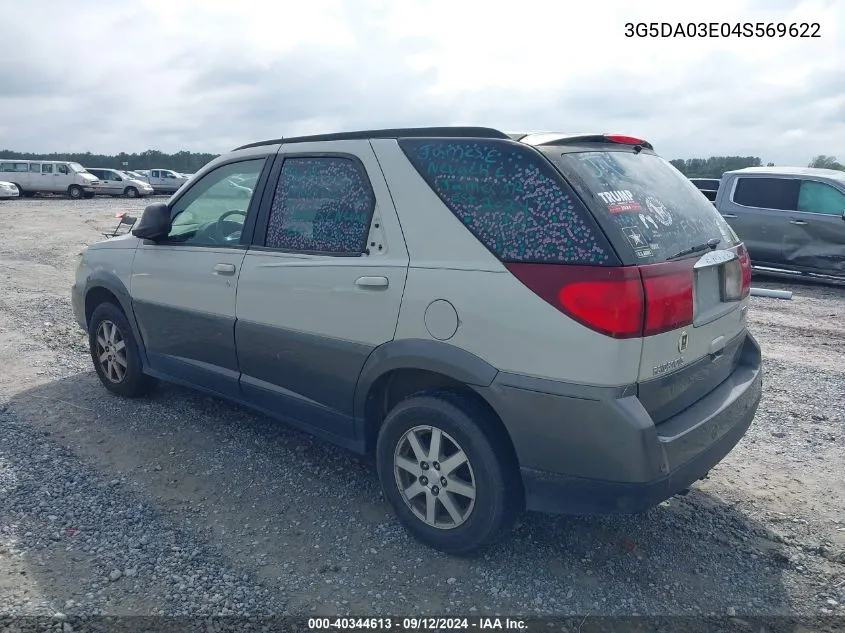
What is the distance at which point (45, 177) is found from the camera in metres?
32.5

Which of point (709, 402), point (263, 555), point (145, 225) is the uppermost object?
point (145, 225)

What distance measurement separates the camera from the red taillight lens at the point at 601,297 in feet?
8.63

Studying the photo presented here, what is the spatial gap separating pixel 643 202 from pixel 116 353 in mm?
3931

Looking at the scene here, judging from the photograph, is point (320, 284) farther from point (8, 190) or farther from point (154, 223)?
point (8, 190)

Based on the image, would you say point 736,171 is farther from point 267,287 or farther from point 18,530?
point 18,530

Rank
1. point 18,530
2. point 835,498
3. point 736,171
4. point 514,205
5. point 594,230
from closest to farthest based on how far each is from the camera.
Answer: point 594,230 < point 514,205 < point 18,530 < point 835,498 < point 736,171

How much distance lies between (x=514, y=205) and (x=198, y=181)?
2483 millimetres

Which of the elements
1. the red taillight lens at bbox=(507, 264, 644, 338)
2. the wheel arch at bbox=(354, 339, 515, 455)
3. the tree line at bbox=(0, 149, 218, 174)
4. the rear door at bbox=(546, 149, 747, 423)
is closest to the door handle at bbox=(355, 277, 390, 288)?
the wheel arch at bbox=(354, 339, 515, 455)

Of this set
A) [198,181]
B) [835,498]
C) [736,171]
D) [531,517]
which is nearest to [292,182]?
[198,181]

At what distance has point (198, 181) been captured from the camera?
4.52 meters

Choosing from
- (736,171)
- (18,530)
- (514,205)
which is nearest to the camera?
(514,205)

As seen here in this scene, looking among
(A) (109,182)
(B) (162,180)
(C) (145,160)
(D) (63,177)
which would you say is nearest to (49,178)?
(D) (63,177)

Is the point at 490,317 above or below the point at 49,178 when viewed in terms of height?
below

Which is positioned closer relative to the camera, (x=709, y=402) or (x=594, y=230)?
(x=594, y=230)
